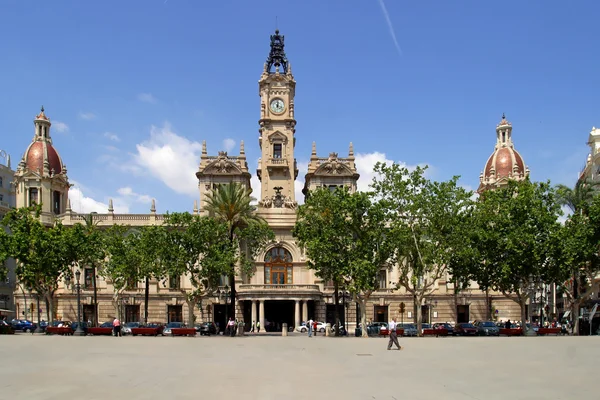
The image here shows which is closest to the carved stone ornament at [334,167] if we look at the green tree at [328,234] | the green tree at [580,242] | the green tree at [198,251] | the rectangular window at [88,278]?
the green tree at [328,234]

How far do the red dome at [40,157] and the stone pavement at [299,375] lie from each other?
5257 cm

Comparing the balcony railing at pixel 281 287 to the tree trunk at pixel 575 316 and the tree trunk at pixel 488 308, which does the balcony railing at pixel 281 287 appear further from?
the tree trunk at pixel 575 316

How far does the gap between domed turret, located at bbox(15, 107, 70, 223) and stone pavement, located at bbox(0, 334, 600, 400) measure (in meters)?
50.6

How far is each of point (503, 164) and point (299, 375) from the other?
6906 centimetres

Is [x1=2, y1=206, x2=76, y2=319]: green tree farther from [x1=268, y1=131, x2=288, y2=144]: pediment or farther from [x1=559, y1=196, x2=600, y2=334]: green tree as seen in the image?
[x1=559, y1=196, x2=600, y2=334]: green tree

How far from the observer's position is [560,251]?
180ft

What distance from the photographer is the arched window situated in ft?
246

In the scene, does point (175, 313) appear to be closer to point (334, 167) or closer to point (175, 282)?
point (175, 282)

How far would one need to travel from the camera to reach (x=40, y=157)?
80875 mm

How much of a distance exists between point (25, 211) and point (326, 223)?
27.7m

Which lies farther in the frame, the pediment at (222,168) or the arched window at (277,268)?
the pediment at (222,168)

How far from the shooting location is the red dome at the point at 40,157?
8056 cm

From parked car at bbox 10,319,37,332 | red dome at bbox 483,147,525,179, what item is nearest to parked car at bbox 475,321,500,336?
red dome at bbox 483,147,525,179

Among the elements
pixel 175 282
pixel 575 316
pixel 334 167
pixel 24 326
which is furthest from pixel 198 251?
pixel 575 316
